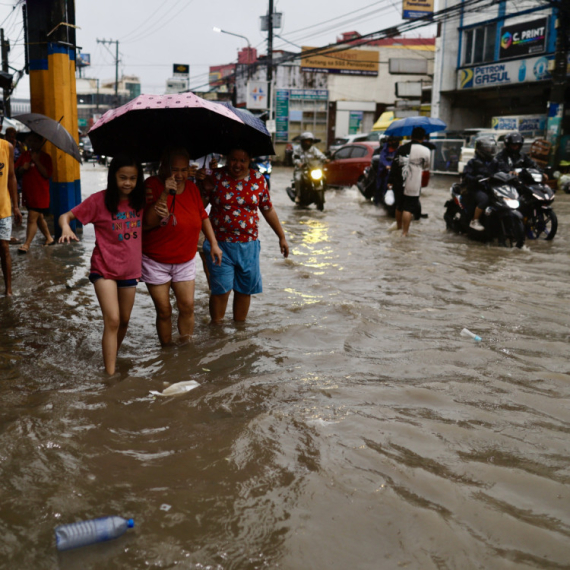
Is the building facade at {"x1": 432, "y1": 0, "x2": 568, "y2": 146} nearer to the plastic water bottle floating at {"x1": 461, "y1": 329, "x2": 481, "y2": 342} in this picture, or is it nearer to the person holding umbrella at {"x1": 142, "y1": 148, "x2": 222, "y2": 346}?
the plastic water bottle floating at {"x1": 461, "y1": 329, "x2": 481, "y2": 342}

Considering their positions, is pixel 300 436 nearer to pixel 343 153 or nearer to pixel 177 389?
pixel 177 389

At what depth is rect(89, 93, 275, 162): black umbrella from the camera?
417 cm

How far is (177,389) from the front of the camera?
4.02 m

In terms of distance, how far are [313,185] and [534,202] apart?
246 inches

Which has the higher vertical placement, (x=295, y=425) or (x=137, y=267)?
(x=137, y=267)

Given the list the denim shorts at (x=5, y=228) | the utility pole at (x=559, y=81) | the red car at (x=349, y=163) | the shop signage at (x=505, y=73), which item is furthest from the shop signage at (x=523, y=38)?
the denim shorts at (x=5, y=228)

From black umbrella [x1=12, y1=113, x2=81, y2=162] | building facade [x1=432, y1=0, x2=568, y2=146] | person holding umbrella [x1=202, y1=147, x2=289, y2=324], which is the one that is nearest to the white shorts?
person holding umbrella [x1=202, y1=147, x2=289, y2=324]

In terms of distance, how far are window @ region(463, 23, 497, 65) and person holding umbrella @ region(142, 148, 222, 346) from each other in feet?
92.2

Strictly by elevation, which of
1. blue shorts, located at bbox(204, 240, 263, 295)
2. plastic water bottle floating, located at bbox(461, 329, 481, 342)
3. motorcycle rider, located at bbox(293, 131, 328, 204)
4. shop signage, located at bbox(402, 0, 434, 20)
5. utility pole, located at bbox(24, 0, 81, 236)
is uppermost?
shop signage, located at bbox(402, 0, 434, 20)

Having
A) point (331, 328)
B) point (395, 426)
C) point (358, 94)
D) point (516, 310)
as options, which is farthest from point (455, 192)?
point (358, 94)

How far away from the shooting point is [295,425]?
11.5 ft

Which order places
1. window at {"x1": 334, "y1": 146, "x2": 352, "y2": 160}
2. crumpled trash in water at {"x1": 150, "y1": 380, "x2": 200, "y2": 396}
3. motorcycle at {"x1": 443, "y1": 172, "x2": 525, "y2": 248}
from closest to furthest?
crumpled trash in water at {"x1": 150, "y1": 380, "x2": 200, "y2": 396} → motorcycle at {"x1": 443, "y1": 172, "x2": 525, "y2": 248} → window at {"x1": 334, "y1": 146, "x2": 352, "y2": 160}

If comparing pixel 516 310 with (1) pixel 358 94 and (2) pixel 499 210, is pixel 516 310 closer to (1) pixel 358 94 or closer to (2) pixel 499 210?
(2) pixel 499 210

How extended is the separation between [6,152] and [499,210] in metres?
6.91
